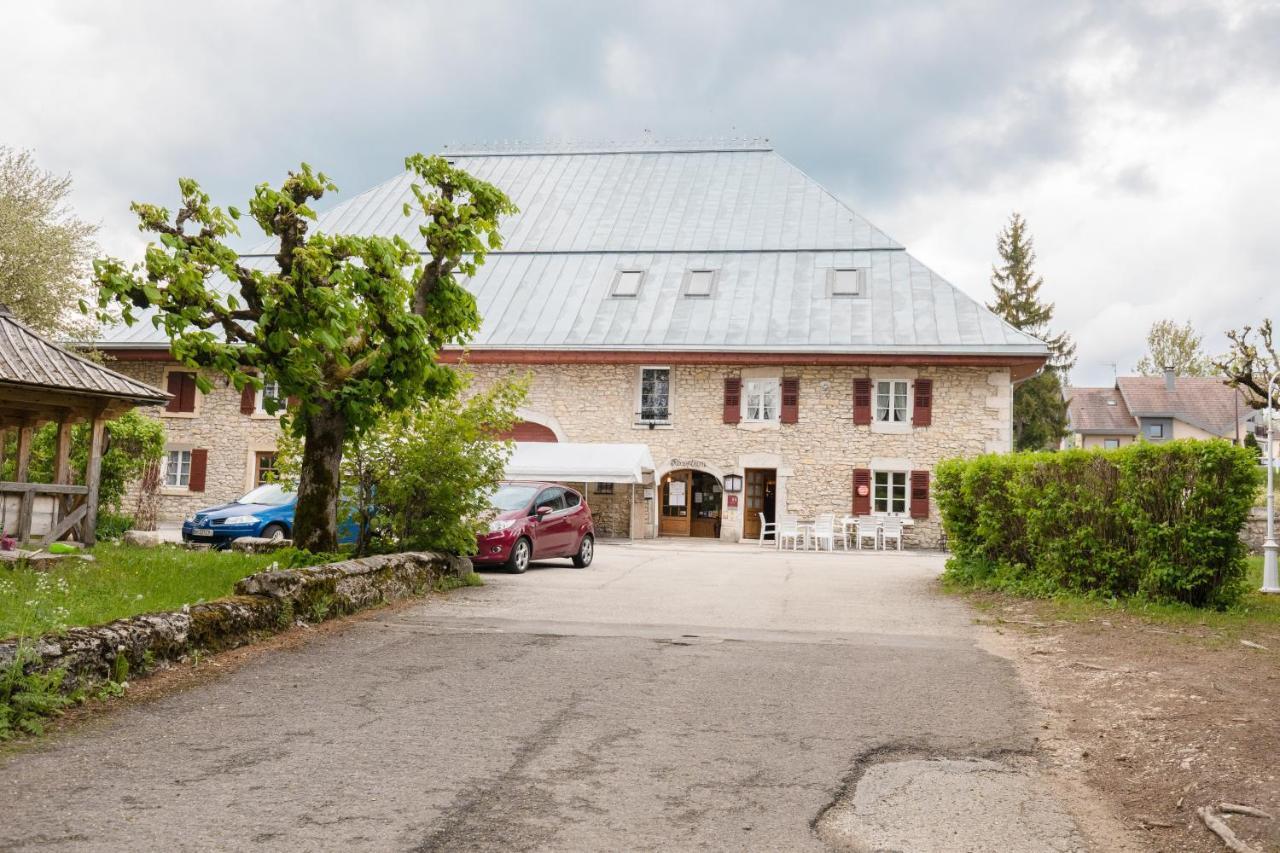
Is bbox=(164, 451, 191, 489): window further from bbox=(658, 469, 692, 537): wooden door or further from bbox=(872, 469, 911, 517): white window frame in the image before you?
bbox=(872, 469, 911, 517): white window frame

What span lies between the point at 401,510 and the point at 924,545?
17656 millimetres

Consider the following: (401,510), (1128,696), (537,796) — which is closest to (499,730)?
(537,796)

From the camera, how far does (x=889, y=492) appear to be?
89.8 feet

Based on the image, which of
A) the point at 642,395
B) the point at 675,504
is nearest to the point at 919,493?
the point at 675,504

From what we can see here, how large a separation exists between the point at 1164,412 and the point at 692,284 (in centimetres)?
4597

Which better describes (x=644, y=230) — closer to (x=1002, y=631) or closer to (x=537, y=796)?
(x=1002, y=631)

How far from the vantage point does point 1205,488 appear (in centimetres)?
987

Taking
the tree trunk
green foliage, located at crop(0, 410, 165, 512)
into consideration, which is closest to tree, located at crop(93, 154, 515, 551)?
the tree trunk

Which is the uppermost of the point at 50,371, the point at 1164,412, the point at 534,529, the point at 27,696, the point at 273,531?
the point at 1164,412

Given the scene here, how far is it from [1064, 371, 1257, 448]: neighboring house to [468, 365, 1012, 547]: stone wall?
40.7m

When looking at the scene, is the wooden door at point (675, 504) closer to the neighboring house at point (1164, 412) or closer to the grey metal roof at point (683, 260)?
the grey metal roof at point (683, 260)

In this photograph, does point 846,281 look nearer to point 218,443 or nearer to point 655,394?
point 655,394

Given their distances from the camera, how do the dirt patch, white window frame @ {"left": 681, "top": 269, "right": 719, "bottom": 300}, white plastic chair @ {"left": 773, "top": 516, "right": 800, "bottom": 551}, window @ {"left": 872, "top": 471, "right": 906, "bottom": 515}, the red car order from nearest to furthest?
the dirt patch < the red car < white plastic chair @ {"left": 773, "top": 516, "right": 800, "bottom": 551} < window @ {"left": 872, "top": 471, "right": 906, "bottom": 515} < white window frame @ {"left": 681, "top": 269, "right": 719, "bottom": 300}

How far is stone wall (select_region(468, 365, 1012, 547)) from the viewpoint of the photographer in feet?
88.9
